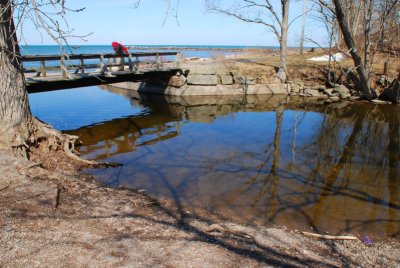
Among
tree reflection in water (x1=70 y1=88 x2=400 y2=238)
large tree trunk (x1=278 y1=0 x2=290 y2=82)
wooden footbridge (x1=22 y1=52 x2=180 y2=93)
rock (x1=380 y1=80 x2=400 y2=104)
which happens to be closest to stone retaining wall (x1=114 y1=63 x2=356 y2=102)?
large tree trunk (x1=278 y1=0 x2=290 y2=82)

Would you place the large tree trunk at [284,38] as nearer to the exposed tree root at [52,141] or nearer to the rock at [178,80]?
the rock at [178,80]

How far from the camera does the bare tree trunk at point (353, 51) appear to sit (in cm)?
756

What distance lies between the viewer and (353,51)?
1018 cm

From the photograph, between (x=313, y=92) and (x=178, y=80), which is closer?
(x=178, y=80)

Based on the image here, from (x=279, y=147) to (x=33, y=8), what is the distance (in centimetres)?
814

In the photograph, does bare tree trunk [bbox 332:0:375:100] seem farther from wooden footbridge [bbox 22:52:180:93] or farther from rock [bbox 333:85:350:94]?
wooden footbridge [bbox 22:52:180:93]

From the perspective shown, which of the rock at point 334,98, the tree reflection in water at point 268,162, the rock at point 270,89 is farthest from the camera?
the rock at point 270,89

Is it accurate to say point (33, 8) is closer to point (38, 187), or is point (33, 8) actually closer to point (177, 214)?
point (38, 187)

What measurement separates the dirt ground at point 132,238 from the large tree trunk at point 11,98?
1280 millimetres

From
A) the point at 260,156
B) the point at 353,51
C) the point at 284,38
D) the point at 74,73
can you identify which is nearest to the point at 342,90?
the point at 284,38

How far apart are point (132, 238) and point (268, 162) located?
5.47 meters

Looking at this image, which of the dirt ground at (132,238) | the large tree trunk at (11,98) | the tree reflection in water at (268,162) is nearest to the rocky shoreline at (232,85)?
the tree reflection in water at (268,162)

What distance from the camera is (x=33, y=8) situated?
14.6 ft

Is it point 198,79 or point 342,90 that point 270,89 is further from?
point 198,79
